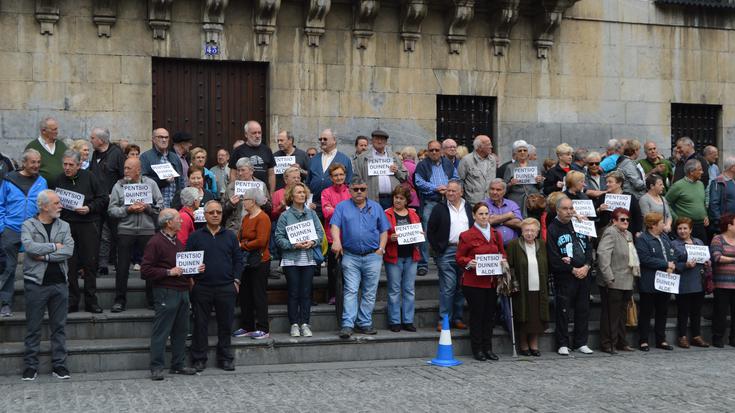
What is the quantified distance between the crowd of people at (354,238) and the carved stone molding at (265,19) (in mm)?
3709

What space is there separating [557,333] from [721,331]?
274 cm

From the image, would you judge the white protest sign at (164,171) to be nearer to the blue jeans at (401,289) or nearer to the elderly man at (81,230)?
the elderly man at (81,230)

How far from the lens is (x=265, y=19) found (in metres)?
17.3

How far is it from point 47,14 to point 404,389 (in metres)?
9.40

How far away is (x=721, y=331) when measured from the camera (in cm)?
1406

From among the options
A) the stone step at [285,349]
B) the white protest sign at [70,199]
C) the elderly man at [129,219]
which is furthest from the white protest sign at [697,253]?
the white protest sign at [70,199]

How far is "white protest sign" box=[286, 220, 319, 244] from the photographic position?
12125mm

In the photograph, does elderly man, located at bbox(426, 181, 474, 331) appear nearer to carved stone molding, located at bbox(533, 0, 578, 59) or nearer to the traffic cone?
the traffic cone

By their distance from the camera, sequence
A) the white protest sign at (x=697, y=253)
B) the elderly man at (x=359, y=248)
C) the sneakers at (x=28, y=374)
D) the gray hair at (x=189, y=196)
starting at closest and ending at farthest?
the sneakers at (x=28, y=374) < the gray hair at (x=189, y=196) < the elderly man at (x=359, y=248) < the white protest sign at (x=697, y=253)

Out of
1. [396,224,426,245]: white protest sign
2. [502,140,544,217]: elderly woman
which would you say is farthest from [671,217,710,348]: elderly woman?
[396,224,426,245]: white protest sign

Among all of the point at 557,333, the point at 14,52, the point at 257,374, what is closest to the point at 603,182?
the point at 557,333

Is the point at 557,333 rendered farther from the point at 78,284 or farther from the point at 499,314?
the point at 78,284

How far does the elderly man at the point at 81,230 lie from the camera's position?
11.9 metres

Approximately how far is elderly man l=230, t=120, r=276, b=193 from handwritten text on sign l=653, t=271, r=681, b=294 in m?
5.49
